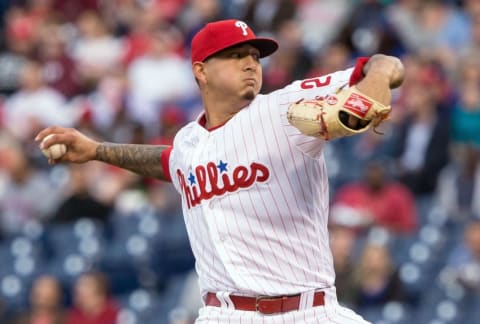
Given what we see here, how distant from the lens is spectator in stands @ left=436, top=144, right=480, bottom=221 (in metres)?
9.58

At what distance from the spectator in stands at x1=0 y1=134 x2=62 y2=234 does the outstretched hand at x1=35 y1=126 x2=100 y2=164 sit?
585 cm

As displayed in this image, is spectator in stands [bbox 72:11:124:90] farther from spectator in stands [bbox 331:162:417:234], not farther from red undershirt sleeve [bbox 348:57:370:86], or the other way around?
red undershirt sleeve [bbox 348:57:370:86]

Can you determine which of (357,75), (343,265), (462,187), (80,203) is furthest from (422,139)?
(357,75)

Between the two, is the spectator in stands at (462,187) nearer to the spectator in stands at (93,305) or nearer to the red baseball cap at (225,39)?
the spectator in stands at (93,305)

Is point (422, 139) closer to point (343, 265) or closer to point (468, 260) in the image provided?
point (468, 260)

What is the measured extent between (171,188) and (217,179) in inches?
221

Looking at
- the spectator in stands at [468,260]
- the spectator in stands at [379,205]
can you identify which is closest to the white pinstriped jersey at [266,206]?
the spectator in stands at [468,260]

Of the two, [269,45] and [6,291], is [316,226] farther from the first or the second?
[6,291]

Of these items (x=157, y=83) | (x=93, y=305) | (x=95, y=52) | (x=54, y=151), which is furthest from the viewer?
(x=95, y=52)

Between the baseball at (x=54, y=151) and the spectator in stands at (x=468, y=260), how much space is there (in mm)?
4073

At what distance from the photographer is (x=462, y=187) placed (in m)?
9.67

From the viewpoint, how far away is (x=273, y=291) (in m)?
4.95

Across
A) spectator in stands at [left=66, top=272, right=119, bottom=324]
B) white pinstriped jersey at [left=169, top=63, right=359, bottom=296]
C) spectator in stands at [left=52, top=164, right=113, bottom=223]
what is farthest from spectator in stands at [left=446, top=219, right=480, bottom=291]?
white pinstriped jersey at [left=169, top=63, right=359, bottom=296]

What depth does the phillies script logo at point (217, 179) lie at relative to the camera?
4.96m
